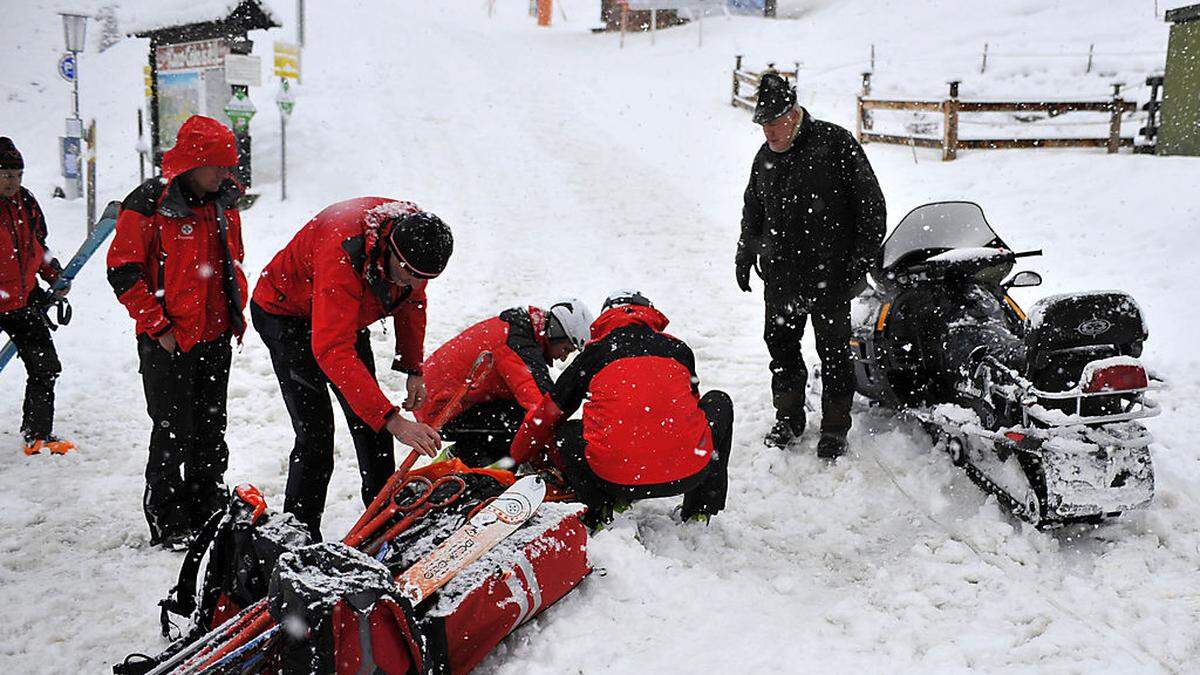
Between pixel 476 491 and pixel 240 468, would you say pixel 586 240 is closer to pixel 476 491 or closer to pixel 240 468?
pixel 240 468

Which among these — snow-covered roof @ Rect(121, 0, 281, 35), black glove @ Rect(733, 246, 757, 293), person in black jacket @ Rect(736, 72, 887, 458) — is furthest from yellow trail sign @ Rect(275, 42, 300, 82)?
person in black jacket @ Rect(736, 72, 887, 458)

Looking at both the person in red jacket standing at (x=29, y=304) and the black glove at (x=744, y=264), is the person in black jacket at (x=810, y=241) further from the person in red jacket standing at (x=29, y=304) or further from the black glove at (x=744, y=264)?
the person in red jacket standing at (x=29, y=304)

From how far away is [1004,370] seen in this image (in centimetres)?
393

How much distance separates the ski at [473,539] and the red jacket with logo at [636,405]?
1.19ft

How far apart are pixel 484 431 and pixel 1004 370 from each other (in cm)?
258

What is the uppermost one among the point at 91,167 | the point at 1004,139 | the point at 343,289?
the point at 1004,139

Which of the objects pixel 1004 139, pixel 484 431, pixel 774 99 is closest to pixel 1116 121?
pixel 1004 139

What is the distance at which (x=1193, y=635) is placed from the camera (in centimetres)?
296

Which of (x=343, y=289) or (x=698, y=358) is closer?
(x=343, y=289)

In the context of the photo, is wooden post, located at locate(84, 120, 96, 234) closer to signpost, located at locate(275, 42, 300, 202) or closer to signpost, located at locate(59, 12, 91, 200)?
signpost, located at locate(59, 12, 91, 200)

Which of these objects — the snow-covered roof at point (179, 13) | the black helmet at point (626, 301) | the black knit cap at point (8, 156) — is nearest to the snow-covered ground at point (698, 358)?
the snow-covered roof at point (179, 13)

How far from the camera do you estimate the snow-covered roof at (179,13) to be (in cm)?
1213

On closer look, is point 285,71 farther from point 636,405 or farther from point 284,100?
point 636,405

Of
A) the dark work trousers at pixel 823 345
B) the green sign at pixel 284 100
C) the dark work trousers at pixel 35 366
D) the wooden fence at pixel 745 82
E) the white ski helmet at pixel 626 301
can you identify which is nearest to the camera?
the white ski helmet at pixel 626 301
